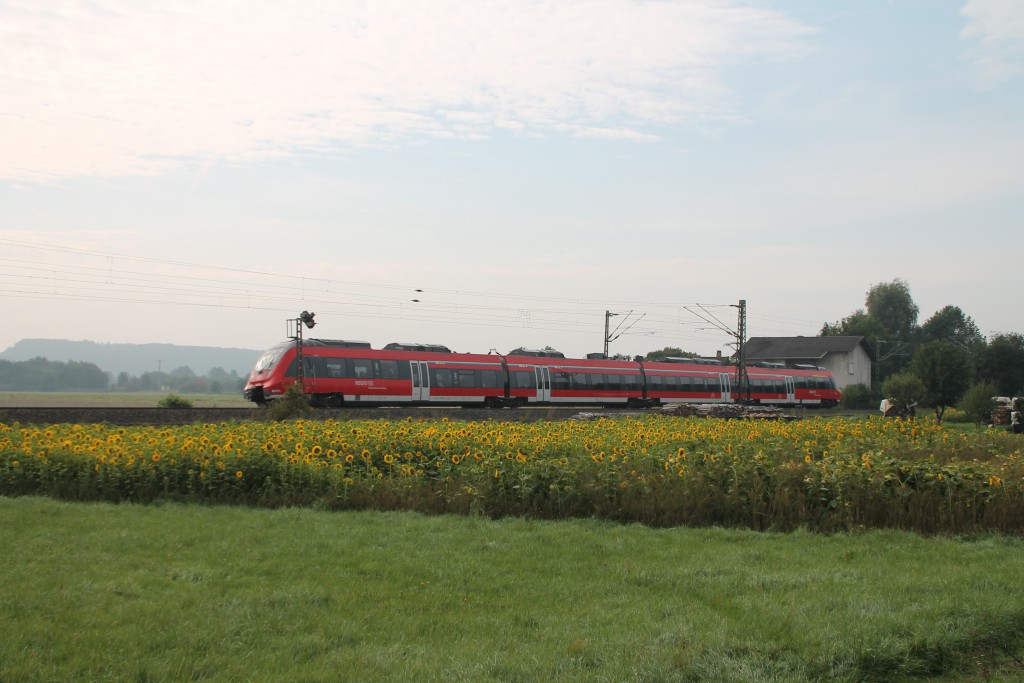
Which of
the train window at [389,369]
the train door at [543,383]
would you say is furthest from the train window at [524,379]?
the train window at [389,369]

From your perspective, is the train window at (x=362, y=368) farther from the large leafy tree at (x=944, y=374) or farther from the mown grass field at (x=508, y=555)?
the large leafy tree at (x=944, y=374)

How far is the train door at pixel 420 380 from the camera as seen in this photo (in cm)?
3716

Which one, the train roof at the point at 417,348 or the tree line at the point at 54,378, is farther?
the tree line at the point at 54,378

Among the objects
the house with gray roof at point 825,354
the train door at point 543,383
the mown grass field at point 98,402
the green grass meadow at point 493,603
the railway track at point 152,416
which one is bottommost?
the green grass meadow at point 493,603

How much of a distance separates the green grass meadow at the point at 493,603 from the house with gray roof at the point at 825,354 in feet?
249

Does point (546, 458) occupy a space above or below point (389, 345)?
below

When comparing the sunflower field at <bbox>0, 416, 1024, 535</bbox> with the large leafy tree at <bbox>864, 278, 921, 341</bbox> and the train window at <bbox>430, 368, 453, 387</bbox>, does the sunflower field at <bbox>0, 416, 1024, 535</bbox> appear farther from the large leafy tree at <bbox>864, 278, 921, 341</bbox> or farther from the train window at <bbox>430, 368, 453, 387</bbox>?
the large leafy tree at <bbox>864, 278, 921, 341</bbox>

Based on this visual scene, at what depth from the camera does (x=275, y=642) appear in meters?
5.57

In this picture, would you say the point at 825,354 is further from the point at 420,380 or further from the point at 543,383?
the point at 420,380

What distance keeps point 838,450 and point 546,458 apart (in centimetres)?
385

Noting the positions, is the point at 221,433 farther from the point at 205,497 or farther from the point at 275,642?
the point at 275,642

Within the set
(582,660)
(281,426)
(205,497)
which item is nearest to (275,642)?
(582,660)

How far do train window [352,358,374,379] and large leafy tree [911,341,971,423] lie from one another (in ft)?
106

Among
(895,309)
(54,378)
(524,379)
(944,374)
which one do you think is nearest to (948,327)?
(895,309)
